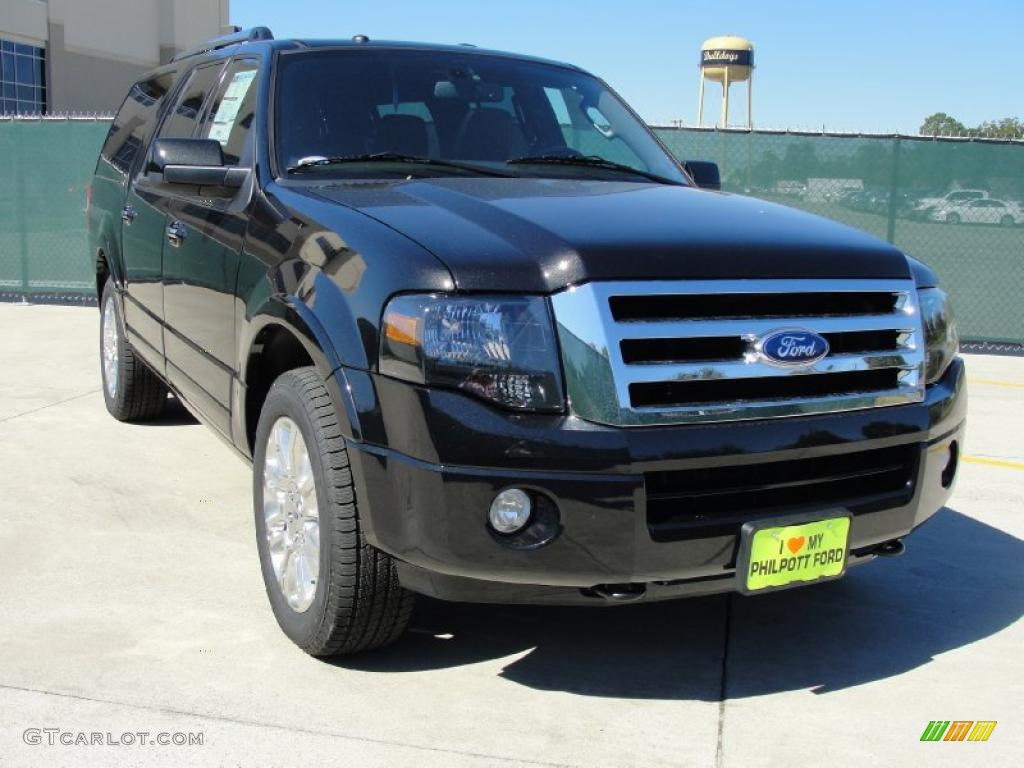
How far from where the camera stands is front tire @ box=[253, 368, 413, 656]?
317cm

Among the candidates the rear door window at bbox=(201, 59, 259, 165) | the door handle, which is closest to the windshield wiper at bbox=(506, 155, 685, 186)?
the rear door window at bbox=(201, 59, 259, 165)

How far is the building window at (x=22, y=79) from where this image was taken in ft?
101

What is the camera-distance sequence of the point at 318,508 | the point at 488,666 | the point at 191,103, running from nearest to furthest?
the point at 318,508 < the point at 488,666 < the point at 191,103

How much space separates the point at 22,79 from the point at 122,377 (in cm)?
2907

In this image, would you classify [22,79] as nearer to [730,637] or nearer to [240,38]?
[240,38]

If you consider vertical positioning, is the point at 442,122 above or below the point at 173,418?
above

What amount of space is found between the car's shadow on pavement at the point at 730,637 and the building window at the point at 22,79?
30.4m

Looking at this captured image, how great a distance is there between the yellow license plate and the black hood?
2.27 ft

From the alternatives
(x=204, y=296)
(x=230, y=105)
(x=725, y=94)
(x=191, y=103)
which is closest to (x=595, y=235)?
(x=204, y=296)

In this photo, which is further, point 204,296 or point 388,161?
point 204,296

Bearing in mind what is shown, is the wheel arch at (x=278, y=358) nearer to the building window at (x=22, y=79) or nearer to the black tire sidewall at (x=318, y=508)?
the black tire sidewall at (x=318, y=508)

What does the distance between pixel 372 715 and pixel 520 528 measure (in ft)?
2.45

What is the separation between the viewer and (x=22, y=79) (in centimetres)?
3178

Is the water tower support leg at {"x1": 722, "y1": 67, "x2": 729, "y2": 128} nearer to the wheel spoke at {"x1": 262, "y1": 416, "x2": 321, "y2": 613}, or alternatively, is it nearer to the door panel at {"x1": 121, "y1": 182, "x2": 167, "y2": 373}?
the door panel at {"x1": 121, "y1": 182, "x2": 167, "y2": 373}
